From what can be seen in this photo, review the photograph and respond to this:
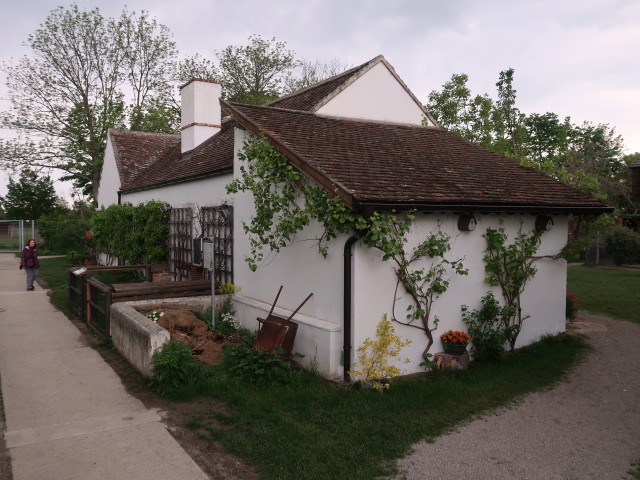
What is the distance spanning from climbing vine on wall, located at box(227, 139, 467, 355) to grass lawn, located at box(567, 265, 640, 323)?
6.97 m

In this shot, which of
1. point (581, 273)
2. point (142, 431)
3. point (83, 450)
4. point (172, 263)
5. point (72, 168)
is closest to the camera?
point (83, 450)

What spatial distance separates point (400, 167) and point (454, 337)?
2.80 metres

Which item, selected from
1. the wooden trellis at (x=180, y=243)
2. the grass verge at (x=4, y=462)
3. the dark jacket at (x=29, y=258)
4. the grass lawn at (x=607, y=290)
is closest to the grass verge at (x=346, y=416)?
the grass verge at (x=4, y=462)

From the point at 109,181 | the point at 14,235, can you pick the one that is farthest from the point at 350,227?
the point at 14,235

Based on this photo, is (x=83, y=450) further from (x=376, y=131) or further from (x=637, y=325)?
(x=637, y=325)

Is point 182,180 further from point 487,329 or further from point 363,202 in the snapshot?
point 487,329

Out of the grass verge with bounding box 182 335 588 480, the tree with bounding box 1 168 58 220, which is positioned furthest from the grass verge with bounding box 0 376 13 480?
the tree with bounding box 1 168 58 220

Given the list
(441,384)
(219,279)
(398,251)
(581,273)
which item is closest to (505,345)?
(441,384)

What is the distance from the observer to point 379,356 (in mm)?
6387

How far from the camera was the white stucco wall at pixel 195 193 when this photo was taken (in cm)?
1030

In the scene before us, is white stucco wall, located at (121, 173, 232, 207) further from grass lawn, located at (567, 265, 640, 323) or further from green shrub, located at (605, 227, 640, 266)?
green shrub, located at (605, 227, 640, 266)

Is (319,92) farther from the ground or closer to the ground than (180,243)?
farther from the ground

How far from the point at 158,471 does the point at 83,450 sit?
3.07ft

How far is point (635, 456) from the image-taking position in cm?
475
